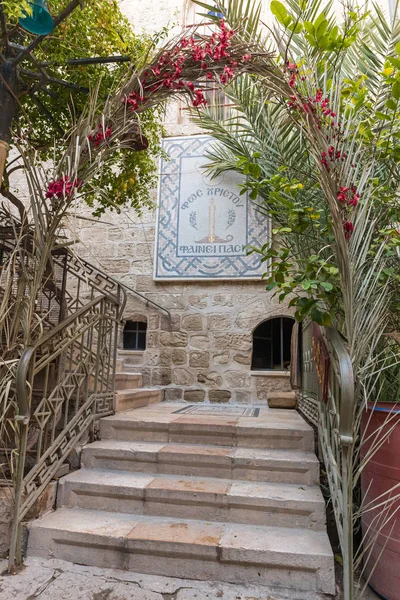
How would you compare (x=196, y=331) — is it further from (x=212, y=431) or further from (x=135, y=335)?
(x=212, y=431)

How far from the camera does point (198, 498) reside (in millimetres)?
2160

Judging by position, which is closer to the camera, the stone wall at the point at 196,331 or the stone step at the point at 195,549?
the stone step at the point at 195,549

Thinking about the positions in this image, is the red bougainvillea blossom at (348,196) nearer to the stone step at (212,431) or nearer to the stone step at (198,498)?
the stone step at (198,498)

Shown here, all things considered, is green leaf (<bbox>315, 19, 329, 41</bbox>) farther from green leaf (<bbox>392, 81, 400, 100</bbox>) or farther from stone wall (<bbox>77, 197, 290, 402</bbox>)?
stone wall (<bbox>77, 197, 290, 402</bbox>)

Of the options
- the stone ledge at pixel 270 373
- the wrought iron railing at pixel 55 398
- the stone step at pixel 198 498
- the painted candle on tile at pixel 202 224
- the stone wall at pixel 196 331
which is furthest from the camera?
the painted candle on tile at pixel 202 224

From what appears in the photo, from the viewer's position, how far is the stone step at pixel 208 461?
2.32 meters

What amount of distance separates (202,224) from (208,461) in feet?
10.7

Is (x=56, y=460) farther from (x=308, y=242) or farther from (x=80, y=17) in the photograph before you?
(x=80, y=17)

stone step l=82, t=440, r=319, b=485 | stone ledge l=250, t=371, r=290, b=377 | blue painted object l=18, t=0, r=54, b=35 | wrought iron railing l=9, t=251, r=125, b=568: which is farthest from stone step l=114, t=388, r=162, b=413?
blue painted object l=18, t=0, r=54, b=35

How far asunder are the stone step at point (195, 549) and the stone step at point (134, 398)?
1216 mm

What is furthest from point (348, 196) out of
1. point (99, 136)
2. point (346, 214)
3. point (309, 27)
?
point (99, 136)

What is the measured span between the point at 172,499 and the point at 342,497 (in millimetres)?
1058

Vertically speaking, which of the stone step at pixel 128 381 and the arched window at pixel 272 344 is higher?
the arched window at pixel 272 344

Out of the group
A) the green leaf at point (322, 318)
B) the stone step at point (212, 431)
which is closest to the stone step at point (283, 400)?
the stone step at point (212, 431)
